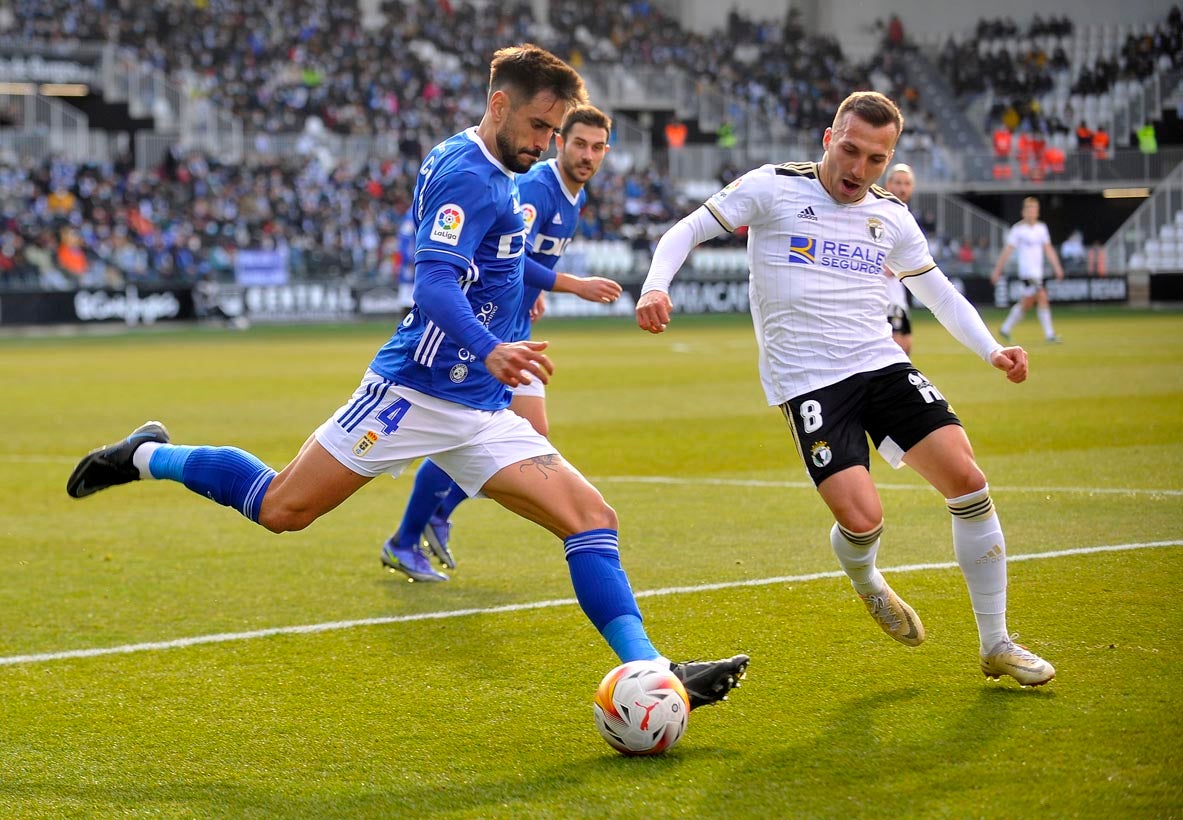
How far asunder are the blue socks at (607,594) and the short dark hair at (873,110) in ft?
5.84

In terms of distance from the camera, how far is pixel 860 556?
16.4 feet

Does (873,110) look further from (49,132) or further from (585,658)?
(49,132)

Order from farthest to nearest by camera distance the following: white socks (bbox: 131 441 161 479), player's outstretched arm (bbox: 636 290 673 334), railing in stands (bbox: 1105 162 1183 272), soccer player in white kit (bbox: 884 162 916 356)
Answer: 1. railing in stands (bbox: 1105 162 1183 272)
2. soccer player in white kit (bbox: 884 162 916 356)
3. white socks (bbox: 131 441 161 479)
4. player's outstretched arm (bbox: 636 290 673 334)

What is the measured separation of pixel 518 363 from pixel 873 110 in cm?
173

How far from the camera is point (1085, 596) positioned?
588 centimetres

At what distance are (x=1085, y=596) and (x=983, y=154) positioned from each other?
39.3m

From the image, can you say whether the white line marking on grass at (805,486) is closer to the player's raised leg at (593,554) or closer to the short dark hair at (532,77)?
the player's raised leg at (593,554)

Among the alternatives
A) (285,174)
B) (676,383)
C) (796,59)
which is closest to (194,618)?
(676,383)

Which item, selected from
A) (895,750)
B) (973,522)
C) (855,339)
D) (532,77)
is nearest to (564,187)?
(855,339)

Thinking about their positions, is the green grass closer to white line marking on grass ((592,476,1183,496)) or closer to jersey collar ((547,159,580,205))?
white line marking on grass ((592,476,1183,496))

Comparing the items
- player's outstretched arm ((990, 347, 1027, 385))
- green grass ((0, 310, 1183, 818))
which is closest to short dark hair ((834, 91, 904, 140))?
player's outstretched arm ((990, 347, 1027, 385))

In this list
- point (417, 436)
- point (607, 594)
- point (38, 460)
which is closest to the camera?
point (607, 594)

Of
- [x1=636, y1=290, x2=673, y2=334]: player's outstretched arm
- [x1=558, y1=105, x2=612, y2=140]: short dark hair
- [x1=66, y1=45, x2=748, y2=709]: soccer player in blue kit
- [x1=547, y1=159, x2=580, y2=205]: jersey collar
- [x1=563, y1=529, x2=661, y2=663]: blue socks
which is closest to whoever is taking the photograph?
[x1=563, y1=529, x2=661, y2=663]: blue socks

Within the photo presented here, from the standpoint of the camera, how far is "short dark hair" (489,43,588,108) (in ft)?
15.3
